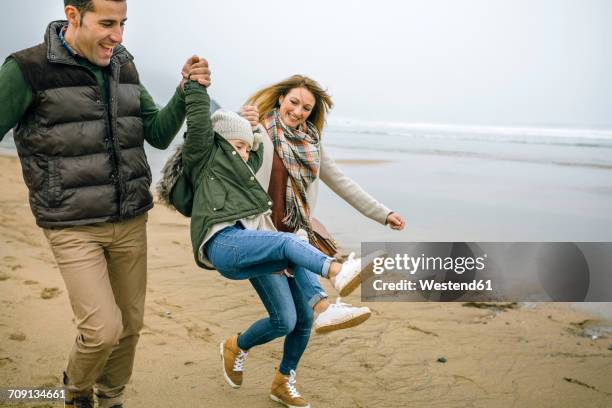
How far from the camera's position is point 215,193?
3209 mm

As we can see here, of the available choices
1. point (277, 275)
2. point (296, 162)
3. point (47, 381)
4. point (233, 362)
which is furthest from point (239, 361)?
point (296, 162)

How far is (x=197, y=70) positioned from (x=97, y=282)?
1130mm

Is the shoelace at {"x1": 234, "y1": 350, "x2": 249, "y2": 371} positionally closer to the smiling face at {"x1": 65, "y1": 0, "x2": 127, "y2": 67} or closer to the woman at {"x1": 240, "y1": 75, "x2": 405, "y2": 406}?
the woman at {"x1": 240, "y1": 75, "x2": 405, "y2": 406}

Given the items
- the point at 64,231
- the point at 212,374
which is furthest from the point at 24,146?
the point at 212,374

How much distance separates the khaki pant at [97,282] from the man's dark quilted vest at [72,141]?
0.10 meters

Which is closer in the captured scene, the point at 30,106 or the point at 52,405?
the point at 30,106

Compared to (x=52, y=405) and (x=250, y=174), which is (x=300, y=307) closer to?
(x=250, y=174)

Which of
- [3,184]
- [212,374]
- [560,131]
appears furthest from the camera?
[560,131]

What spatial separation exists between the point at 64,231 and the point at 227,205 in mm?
778

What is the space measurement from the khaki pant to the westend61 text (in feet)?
10.2

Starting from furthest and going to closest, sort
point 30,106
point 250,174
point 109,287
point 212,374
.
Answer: point 212,374
point 250,174
point 109,287
point 30,106

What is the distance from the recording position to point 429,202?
33.3 feet

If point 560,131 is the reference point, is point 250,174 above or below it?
above

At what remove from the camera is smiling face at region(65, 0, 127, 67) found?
278 cm
